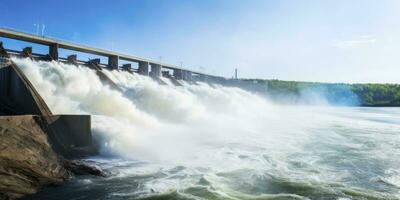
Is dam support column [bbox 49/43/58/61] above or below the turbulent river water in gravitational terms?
above

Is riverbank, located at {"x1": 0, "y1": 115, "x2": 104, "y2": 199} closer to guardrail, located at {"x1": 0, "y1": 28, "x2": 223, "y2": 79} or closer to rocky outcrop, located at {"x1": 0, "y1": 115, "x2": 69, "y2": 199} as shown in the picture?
rocky outcrop, located at {"x1": 0, "y1": 115, "x2": 69, "y2": 199}

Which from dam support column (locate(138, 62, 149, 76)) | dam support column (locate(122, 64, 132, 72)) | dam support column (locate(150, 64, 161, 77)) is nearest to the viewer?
dam support column (locate(122, 64, 132, 72))

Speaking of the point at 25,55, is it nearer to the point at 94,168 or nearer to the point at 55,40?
the point at 55,40

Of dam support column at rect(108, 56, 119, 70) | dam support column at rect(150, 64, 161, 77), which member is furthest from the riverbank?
dam support column at rect(150, 64, 161, 77)

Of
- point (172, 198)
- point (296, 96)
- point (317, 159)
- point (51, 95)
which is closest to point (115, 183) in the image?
point (172, 198)

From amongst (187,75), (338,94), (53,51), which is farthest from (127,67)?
(338,94)

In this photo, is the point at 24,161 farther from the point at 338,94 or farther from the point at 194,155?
the point at 338,94
